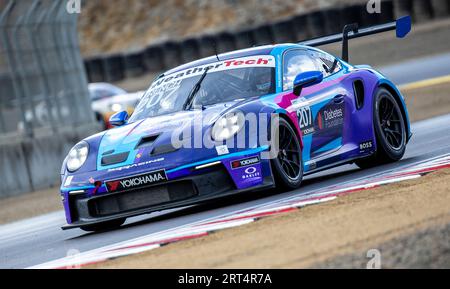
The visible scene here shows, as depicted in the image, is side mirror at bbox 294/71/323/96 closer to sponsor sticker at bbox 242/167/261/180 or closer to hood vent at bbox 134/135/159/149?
sponsor sticker at bbox 242/167/261/180

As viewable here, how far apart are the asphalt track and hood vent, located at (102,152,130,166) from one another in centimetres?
53

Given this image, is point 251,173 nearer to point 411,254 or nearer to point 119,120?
point 119,120

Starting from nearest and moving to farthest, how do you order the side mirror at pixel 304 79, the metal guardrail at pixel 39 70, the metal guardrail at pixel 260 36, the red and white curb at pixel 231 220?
the red and white curb at pixel 231 220
the side mirror at pixel 304 79
the metal guardrail at pixel 39 70
the metal guardrail at pixel 260 36

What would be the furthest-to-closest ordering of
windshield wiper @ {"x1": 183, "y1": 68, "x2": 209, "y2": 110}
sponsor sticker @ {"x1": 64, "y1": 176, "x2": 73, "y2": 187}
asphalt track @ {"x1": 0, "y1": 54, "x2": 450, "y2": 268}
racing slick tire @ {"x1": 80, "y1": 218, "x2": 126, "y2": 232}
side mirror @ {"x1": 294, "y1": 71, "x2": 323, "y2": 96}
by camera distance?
windshield wiper @ {"x1": 183, "y1": 68, "x2": 209, "y2": 110} < side mirror @ {"x1": 294, "y1": 71, "x2": 323, "y2": 96} < racing slick tire @ {"x1": 80, "y1": 218, "x2": 126, "y2": 232} < sponsor sticker @ {"x1": 64, "y1": 176, "x2": 73, "y2": 187} < asphalt track @ {"x1": 0, "y1": 54, "x2": 450, "y2": 268}

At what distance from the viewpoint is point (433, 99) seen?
66.1 feet

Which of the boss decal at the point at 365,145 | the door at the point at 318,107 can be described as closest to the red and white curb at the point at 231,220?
the door at the point at 318,107

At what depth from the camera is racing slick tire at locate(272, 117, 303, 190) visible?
8602 mm

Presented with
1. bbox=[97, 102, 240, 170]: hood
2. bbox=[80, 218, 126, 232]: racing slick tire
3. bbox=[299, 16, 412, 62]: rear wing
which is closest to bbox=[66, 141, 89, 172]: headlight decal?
bbox=[97, 102, 240, 170]: hood

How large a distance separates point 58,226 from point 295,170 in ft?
8.42

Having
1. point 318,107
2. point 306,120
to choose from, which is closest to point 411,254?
point 306,120

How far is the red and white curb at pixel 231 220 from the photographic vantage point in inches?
265

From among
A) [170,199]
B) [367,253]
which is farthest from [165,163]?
[367,253]

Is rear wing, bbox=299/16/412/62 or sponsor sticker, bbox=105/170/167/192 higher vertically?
rear wing, bbox=299/16/412/62

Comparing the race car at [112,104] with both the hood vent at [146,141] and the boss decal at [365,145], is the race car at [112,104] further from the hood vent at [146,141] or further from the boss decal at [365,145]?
the hood vent at [146,141]
